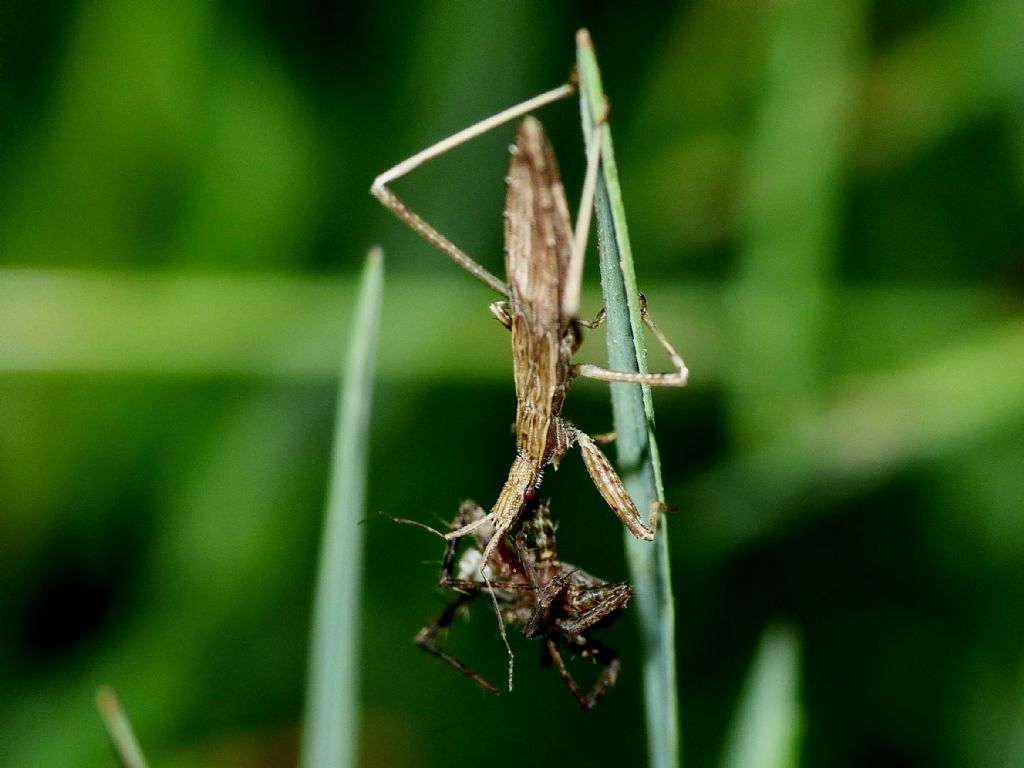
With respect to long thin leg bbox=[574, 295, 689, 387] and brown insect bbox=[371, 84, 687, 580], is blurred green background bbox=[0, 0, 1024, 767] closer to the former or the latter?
brown insect bbox=[371, 84, 687, 580]

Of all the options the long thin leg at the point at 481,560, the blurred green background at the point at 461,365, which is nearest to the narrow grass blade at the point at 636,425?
the long thin leg at the point at 481,560

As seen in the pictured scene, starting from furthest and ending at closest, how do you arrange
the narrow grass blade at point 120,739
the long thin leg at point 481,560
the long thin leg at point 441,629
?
the long thin leg at point 441,629 → the long thin leg at point 481,560 → the narrow grass blade at point 120,739

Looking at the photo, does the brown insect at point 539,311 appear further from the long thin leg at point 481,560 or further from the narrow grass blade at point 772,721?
the narrow grass blade at point 772,721

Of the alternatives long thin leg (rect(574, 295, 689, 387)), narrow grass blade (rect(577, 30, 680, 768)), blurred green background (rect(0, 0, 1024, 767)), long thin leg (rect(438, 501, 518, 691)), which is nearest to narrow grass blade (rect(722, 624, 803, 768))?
narrow grass blade (rect(577, 30, 680, 768))

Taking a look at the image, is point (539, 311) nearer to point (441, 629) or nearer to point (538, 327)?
point (538, 327)

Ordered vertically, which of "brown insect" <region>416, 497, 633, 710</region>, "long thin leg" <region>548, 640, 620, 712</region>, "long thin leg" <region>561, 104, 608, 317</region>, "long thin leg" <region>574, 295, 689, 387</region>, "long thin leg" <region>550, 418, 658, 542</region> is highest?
"long thin leg" <region>561, 104, 608, 317</region>

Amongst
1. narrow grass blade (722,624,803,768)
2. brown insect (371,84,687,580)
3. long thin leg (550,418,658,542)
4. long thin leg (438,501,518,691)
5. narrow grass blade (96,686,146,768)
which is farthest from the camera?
long thin leg (438,501,518,691)

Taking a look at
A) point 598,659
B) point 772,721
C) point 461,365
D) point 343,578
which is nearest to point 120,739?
point 343,578
